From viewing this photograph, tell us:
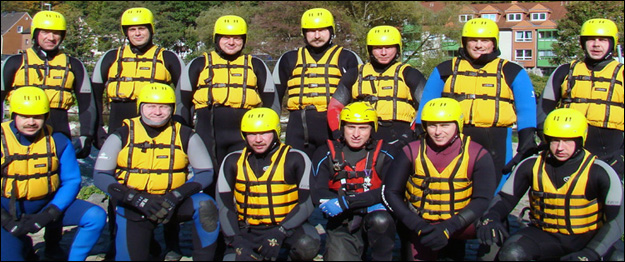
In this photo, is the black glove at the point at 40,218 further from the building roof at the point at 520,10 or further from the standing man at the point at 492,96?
the building roof at the point at 520,10

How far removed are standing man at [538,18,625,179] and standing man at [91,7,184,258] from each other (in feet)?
12.4

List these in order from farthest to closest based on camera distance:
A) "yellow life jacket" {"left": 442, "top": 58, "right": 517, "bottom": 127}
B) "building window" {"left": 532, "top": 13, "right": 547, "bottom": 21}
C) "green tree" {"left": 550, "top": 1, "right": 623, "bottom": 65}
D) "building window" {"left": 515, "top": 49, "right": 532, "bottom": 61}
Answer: "building window" {"left": 532, "top": 13, "right": 547, "bottom": 21}, "building window" {"left": 515, "top": 49, "right": 532, "bottom": 61}, "green tree" {"left": 550, "top": 1, "right": 623, "bottom": 65}, "yellow life jacket" {"left": 442, "top": 58, "right": 517, "bottom": 127}

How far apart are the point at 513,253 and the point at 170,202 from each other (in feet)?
8.66

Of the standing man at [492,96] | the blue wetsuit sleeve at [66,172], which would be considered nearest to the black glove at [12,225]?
the blue wetsuit sleeve at [66,172]

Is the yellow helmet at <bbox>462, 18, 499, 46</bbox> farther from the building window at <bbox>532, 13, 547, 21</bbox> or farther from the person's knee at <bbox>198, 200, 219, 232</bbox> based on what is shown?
the building window at <bbox>532, 13, 547, 21</bbox>

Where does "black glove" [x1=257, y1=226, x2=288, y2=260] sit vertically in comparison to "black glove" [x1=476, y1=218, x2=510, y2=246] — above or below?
below

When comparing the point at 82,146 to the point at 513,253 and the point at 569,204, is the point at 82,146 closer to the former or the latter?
the point at 513,253

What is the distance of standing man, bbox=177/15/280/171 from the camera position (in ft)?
19.8

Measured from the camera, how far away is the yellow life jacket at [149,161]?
501 centimetres

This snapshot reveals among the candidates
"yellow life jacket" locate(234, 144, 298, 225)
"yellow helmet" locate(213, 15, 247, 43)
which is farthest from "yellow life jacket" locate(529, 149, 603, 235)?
"yellow helmet" locate(213, 15, 247, 43)

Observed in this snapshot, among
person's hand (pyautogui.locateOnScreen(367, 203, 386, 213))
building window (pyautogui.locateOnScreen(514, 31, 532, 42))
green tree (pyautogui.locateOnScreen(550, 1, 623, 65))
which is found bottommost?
person's hand (pyautogui.locateOnScreen(367, 203, 386, 213))

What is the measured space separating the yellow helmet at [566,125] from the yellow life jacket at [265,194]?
2062 mm

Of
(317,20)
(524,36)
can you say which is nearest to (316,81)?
(317,20)

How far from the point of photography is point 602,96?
5496mm
